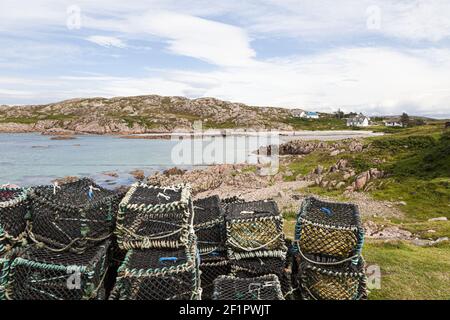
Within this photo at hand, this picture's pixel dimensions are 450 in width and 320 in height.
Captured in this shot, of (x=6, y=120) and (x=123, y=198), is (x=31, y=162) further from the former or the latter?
(x=6, y=120)

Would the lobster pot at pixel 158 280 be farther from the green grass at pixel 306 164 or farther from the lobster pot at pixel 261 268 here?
the green grass at pixel 306 164

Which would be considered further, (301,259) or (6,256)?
(301,259)

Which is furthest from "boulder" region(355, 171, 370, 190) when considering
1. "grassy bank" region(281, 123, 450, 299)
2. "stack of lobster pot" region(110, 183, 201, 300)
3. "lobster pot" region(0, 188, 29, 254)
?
"lobster pot" region(0, 188, 29, 254)

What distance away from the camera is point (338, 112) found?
178 metres

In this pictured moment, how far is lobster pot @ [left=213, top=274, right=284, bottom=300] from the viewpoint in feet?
17.0

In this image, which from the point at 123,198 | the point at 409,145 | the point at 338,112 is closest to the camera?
the point at 123,198

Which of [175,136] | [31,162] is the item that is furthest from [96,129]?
[31,162]

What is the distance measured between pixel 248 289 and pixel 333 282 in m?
1.81

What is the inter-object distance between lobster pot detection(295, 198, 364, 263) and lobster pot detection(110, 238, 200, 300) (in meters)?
2.44

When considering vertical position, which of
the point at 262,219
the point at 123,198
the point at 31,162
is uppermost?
the point at 123,198

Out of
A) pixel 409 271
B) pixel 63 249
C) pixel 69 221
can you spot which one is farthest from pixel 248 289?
pixel 409 271

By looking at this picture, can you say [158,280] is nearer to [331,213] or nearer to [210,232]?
[210,232]

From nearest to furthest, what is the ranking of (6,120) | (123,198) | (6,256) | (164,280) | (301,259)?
(164,280) < (6,256) < (123,198) < (301,259) < (6,120)

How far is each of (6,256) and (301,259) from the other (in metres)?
5.10
